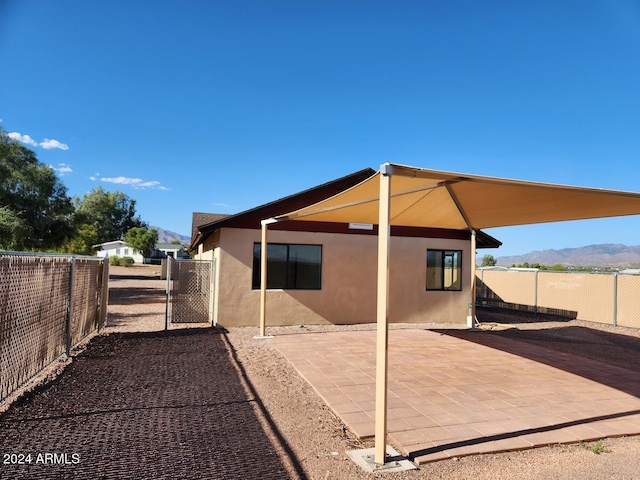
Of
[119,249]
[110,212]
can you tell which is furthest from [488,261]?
[110,212]

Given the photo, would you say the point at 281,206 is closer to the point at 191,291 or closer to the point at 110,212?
the point at 191,291

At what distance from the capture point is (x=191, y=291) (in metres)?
11.6

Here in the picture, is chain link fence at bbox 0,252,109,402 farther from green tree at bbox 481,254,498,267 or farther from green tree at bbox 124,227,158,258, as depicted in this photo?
green tree at bbox 124,227,158,258

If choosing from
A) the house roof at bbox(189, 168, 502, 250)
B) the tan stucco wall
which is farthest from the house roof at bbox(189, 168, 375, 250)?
the tan stucco wall

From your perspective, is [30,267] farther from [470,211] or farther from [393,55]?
[393,55]

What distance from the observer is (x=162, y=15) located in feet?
28.6

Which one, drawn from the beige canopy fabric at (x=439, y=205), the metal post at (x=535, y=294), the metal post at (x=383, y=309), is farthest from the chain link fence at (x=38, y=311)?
the metal post at (x=535, y=294)

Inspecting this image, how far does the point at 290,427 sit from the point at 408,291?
8820 millimetres

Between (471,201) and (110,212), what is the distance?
8903cm

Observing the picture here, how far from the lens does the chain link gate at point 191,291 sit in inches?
438

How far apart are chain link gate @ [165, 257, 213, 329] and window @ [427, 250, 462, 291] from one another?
6835 mm

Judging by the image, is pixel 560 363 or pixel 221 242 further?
pixel 221 242

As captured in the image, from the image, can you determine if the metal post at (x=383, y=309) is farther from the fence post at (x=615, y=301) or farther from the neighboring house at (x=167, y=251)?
the neighboring house at (x=167, y=251)

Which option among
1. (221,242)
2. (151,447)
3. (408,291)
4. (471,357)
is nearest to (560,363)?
(471,357)
